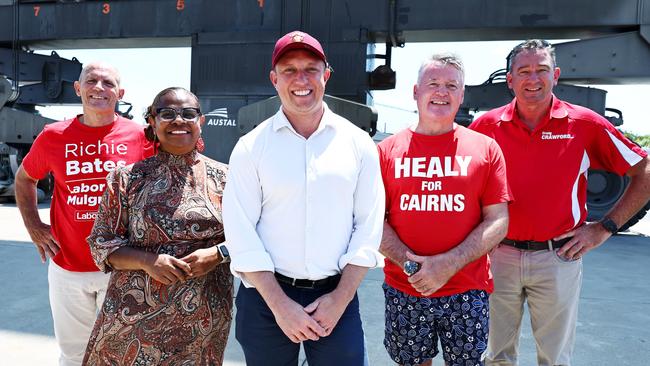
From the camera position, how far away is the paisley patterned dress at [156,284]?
1779 millimetres

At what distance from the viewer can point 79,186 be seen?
232 centimetres

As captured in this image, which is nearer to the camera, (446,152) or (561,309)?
(446,152)

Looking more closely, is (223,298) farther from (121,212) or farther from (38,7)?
(38,7)

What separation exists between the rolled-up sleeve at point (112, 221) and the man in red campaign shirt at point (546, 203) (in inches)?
65.0

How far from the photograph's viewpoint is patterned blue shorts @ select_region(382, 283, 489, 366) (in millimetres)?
1917

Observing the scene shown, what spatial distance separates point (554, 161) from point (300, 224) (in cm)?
130

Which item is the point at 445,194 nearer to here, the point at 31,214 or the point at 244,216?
the point at 244,216

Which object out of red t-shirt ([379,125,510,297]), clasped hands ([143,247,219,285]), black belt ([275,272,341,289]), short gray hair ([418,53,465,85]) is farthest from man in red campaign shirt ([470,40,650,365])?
clasped hands ([143,247,219,285])

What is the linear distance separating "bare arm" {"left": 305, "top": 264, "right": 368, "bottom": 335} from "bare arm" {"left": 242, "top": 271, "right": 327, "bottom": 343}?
0.02 m

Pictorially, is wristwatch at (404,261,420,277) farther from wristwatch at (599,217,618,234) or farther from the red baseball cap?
wristwatch at (599,217,618,234)

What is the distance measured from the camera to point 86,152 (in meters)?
2.36

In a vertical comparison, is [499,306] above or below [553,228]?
below

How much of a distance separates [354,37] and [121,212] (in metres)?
6.09

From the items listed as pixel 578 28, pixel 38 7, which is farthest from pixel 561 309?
pixel 38 7
